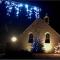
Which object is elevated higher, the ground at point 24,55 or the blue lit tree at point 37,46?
the blue lit tree at point 37,46

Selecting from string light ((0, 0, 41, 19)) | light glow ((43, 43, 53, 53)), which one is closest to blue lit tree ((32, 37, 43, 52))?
light glow ((43, 43, 53, 53))

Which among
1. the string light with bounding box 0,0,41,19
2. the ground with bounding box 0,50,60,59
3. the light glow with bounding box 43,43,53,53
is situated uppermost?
the string light with bounding box 0,0,41,19

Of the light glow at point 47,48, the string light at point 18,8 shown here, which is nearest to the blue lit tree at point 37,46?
the light glow at point 47,48

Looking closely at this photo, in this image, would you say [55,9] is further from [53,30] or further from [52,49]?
[52,49]

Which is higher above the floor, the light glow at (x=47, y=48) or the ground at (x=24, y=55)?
the light glow at (x=47, y=48)

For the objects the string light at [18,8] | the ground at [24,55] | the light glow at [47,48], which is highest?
the string light at [18,8]

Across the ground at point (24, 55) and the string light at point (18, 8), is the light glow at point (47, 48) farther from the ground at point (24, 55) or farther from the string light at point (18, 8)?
the string light at point (18, 8)

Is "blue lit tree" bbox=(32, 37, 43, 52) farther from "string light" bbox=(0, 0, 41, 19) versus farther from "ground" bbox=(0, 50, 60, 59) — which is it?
"string light" bbox=(0, 0, 41, 19)

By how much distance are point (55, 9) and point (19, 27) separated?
0.78m

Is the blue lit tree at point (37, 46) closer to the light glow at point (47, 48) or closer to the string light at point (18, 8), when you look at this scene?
the light glow at point (47, 48)

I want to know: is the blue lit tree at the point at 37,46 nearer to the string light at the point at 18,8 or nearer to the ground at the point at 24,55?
the ground at the point at 24,55

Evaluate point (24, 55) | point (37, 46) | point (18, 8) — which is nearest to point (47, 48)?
point (37, 46)

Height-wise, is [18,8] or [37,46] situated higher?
[18,8]

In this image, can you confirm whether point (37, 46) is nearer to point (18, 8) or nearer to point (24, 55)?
point (24, 55)
